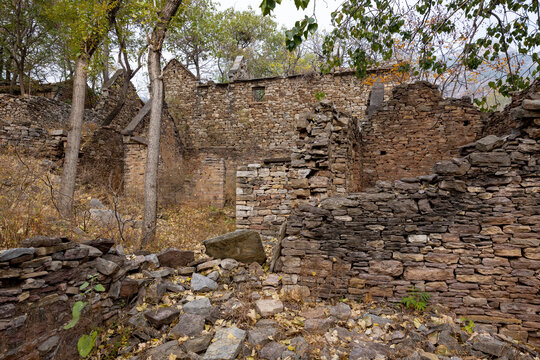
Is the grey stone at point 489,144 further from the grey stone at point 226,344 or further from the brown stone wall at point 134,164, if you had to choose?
the brown stone wall at point 134,164

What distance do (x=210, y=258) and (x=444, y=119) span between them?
8.00 m

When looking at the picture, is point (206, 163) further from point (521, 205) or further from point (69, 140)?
point (521, 205)

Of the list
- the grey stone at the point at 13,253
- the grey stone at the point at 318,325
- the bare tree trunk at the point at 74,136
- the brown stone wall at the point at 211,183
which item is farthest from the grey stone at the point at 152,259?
the brown stone wall at the point at 211,183

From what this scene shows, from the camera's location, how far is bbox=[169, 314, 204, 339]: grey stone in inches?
130

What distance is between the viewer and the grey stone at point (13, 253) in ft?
9.04

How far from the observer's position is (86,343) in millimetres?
3037

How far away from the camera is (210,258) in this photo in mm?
4887

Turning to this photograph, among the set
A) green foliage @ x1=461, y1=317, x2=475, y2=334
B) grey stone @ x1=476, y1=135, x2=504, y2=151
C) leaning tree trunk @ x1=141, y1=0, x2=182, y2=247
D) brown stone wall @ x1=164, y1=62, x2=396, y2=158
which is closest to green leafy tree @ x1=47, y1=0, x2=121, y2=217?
leaning tree trunk @ x1=141, y1=0, x2=182, y2=247

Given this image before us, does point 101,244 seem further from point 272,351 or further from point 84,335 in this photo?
point 272,351

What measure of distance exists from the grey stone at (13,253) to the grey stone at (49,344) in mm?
930

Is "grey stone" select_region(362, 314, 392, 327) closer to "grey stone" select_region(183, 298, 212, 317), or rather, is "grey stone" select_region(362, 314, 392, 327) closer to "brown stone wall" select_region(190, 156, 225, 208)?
"grey stone" select_region(183, 298, 212, 317)

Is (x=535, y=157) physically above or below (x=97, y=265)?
above

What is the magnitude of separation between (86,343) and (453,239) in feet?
15.7

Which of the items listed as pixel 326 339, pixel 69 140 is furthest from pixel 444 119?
pixel 69 140
